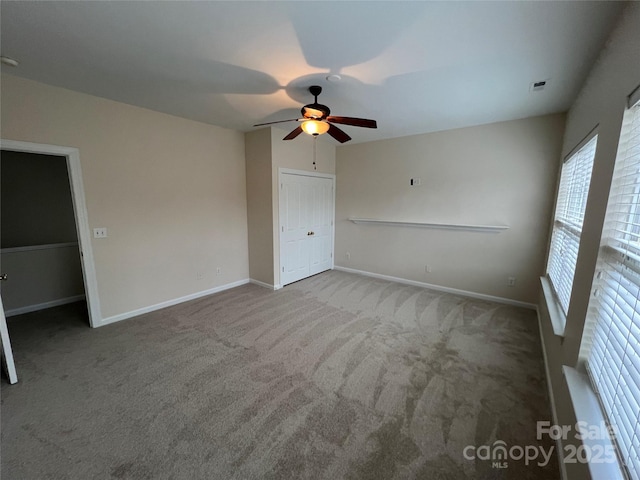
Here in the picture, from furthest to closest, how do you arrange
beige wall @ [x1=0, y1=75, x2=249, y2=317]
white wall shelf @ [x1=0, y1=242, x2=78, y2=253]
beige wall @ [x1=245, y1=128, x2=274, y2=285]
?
beige wall @ [x1=245, y1=128, x2=274, y2=285] → white wall shelf @ [x1=0, y1=242, x2=78, y2=253] → beige wall @ [x1=0, y1=75, x2=249, y2=317]

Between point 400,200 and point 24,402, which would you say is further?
point 400,200

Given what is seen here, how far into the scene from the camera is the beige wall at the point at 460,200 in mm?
3438

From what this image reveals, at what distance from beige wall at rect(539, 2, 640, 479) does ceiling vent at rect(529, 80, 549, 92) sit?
16.0 inches

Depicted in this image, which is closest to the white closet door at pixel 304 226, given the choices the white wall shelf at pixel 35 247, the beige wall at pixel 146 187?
the beige wall at pixel 146 187

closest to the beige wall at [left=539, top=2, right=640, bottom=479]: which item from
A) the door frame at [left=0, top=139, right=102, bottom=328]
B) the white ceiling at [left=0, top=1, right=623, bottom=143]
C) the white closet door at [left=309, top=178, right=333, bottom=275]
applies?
the white ceiling at [left=0, top=1, right=623, bottom=143]

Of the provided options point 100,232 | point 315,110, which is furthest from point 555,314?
point 100,232

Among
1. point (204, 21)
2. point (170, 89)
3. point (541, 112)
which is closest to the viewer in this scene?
point (204, 21)

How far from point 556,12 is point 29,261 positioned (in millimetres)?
5854

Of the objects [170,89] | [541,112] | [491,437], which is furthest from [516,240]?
[170,89]

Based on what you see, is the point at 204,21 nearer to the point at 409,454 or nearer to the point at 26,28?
the point at 26,28

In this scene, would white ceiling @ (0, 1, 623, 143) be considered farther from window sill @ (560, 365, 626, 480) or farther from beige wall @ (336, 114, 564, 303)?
window sill @ (560, 365, 626, 480)

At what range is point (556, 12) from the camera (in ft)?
4.92

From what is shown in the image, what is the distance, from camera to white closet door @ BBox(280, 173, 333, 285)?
4398mm

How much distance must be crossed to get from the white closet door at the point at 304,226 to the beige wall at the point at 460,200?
0.45 metres
